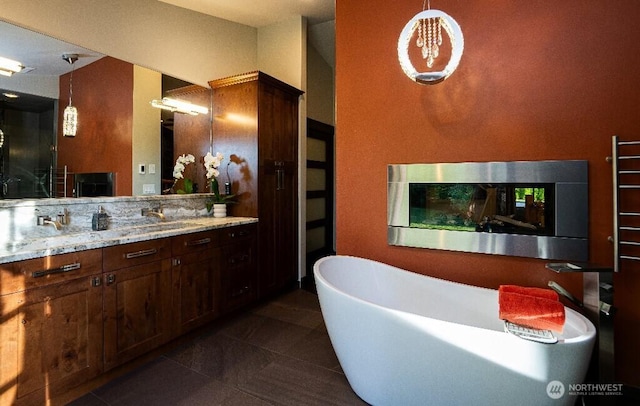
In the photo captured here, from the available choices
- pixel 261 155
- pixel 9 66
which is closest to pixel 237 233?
pixel 261 155

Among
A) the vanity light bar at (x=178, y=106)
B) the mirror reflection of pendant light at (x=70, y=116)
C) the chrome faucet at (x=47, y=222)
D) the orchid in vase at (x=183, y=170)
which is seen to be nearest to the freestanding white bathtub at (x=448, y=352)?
the chrome faucet at (x=47, y=222)

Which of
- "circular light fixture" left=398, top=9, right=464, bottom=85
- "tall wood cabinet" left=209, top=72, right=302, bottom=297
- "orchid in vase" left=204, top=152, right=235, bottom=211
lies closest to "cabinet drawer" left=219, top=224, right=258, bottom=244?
"tall wood cabinet" left=209, top=72, right=302, bottom=297

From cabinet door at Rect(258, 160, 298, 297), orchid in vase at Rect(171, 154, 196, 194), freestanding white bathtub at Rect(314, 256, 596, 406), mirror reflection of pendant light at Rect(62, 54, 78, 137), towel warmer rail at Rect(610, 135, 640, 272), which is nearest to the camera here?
freestanding white bathtub at Rect(314, 256, 596, 406)

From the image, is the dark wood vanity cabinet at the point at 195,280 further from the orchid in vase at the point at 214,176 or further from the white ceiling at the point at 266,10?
the white ceiling at the point at 266,10

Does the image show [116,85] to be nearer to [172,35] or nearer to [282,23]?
[172,35]

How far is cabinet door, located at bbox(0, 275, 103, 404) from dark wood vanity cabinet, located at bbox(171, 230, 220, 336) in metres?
0.55

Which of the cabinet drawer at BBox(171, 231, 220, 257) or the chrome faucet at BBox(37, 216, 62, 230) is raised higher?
the chrome faucet at BBox(37, 216, 62, 230)

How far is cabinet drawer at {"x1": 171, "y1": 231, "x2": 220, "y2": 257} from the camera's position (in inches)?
93.7

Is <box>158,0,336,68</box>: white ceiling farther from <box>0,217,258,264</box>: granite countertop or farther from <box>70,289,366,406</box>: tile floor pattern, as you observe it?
<box>70,289,366,406</box>: tile floor pattern

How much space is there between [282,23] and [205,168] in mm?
2158

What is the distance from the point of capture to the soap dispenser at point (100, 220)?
2.34 meters

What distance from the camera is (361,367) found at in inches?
67.6

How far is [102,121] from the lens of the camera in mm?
2498

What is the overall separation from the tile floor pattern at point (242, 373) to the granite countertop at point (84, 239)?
2.95 feet
